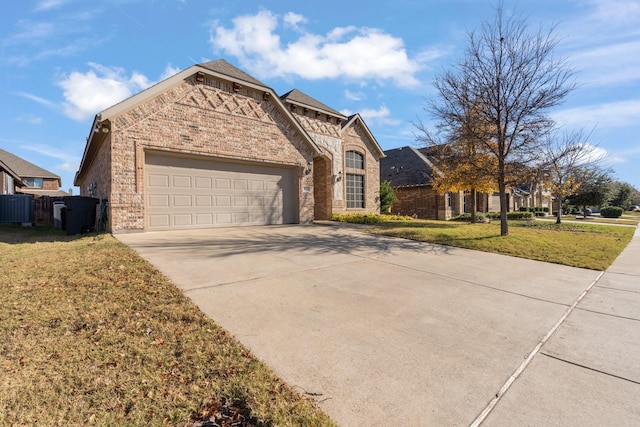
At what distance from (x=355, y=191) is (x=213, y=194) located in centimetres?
1018

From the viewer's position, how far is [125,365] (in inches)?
101

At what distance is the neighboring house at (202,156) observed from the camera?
9.70 m

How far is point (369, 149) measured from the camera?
68.1 feet

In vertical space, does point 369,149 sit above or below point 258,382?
above

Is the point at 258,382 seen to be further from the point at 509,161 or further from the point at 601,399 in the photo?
the point at 509,161

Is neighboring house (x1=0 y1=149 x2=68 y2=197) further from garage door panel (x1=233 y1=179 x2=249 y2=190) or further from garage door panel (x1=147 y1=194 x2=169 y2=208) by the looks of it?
garage door panel (x1=233 y1=179 x2=249 y2=190)

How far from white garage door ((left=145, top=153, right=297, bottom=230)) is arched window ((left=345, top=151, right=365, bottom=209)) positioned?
6.08m

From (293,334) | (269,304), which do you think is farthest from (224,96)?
(293,334)

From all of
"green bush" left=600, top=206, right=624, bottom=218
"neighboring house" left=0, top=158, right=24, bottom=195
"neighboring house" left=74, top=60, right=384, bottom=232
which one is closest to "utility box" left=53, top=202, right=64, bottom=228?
"neighboring house" left=74, top=60, right=384, bottom=232

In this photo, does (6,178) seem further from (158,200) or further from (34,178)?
(34,178)

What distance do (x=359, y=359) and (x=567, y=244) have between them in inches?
416

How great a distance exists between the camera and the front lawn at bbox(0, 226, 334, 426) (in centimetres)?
205

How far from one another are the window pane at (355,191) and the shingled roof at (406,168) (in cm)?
629

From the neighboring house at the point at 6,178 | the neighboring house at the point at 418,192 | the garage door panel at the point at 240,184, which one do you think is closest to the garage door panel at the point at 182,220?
the garage door panel at the point at 240,184
